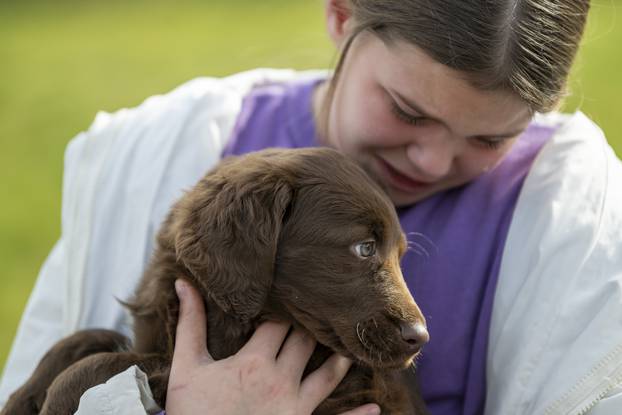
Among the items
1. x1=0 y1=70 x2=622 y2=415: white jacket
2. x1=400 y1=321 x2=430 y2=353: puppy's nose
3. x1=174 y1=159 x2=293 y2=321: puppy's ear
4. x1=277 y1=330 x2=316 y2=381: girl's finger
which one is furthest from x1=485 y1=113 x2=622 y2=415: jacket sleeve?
x1=174 y1=159 x2=293 y2=321: puppy's ear

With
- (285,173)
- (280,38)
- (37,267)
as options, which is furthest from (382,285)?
(280,38)

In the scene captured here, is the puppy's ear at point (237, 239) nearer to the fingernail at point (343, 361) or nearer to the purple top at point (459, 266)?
the fingernail at point (343, 361)

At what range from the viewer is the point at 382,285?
2.81 metres

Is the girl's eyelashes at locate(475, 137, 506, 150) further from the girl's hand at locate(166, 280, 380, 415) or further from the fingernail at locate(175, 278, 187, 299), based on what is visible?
the fingernail at locate(175, 278, 187, 299)

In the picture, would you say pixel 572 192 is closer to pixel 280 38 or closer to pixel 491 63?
pixel 491 63

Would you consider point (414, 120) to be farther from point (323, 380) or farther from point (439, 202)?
point (323, 380)

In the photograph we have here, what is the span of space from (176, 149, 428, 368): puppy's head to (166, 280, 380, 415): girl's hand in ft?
0.34

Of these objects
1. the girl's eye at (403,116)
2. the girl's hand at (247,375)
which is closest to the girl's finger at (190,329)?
the girl's hand at (247,375)

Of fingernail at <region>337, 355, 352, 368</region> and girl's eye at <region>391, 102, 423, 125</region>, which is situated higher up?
girl's eye at <region>391, 102, 423, 125</region>

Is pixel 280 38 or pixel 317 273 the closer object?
pixel 317 273

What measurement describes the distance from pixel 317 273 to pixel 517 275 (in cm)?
78

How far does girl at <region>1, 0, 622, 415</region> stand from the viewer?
286 centimetres

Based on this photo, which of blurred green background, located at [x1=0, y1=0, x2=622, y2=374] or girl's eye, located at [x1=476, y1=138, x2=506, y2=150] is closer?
girl's eye, located at [x1=476, y1=138, x2=506, y2=150]

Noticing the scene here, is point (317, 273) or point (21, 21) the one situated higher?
point (317, 273)
